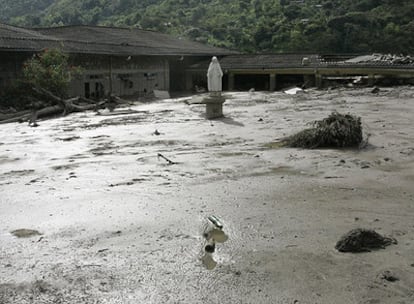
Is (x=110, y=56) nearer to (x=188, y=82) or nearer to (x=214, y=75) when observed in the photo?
(x=188, y=82)

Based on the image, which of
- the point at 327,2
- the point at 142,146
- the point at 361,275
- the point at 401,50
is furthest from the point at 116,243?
the point at 327,2

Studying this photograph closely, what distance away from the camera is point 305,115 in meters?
19.2

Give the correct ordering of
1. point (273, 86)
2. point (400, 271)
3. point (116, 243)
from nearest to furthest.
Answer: point (400, 271) → point (116, 243) → point (273, 86)

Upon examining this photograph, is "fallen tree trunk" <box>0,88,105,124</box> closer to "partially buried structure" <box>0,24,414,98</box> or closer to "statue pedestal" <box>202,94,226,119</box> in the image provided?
"partially buried structure" <box>0,24,414,98</box>

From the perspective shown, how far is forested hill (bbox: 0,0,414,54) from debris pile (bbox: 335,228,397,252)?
4192cm

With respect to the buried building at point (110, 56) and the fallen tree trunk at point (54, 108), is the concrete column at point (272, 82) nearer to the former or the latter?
the buried building at point (110, 56)

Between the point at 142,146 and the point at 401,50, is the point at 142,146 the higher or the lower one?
the lower one

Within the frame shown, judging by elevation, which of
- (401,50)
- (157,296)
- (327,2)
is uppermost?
(327,2)

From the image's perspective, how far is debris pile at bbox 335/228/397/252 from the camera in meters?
5.77

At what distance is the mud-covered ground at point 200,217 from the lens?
5.01 metres

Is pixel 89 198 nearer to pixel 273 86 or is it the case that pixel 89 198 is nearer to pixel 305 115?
pixel 305 115

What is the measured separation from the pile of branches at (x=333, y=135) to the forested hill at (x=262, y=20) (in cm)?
3525

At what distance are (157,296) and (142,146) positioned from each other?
8.77 m

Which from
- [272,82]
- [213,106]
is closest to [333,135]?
[213,106]
